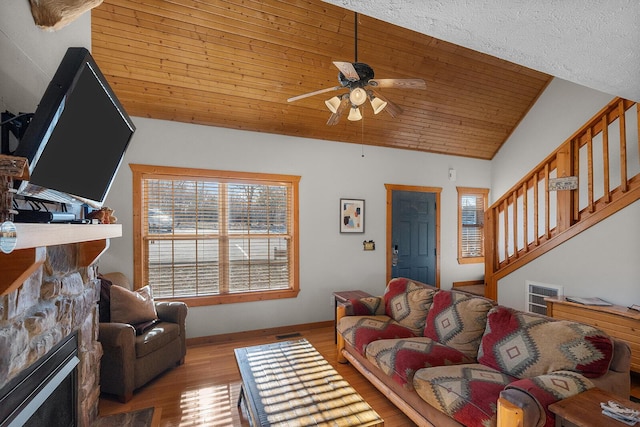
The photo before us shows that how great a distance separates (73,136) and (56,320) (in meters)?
0.95

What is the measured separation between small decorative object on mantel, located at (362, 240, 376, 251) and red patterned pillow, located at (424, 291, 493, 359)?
1962 millimetres

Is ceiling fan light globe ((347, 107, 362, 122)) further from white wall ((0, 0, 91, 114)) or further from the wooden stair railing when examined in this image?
the wooden stair railing

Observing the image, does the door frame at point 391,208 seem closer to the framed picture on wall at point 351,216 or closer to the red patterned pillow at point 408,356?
the framed picture on wall at point 351,216

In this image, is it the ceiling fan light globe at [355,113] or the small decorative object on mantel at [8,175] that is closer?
the small decorative object on mantel at [8,175]

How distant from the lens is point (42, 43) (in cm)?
153

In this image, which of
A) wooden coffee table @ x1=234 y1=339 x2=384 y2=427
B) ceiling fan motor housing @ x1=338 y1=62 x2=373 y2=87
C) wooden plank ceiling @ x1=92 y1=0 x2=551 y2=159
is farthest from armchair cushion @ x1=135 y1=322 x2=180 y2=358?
ceiling fan motor housing @ x1=338 y1=62 x2=373 y2=87

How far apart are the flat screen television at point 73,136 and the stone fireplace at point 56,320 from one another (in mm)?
385

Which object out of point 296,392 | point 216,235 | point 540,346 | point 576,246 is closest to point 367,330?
point 296,392

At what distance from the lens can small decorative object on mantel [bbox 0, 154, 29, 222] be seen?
92 cm

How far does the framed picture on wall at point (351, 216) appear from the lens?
457cm

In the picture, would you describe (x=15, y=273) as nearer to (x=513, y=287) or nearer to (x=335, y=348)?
(x=335, y=348)

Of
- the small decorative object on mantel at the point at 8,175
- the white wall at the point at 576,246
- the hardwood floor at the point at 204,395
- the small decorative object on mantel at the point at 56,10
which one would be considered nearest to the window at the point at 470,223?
the white wall at the point at 576,246

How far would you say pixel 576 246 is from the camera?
3242 millimetres

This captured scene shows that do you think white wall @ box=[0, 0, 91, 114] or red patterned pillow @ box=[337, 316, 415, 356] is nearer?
white wall @ box=[0, 0, 91, 114]
